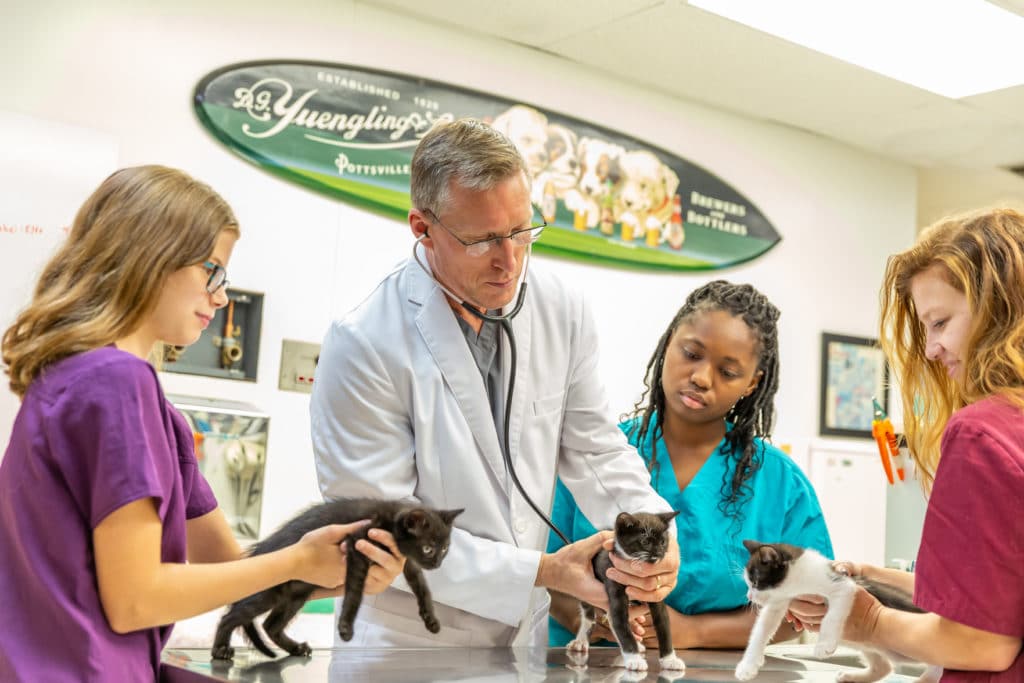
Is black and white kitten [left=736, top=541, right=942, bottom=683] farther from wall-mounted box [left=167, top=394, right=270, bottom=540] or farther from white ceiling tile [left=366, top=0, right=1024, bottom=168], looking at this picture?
white ceiling tile [left=366, top=0, right=1024, bottom=168]

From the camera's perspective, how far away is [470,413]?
1622mm

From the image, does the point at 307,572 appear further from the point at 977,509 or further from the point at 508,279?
the point at 977,509

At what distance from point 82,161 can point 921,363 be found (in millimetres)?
2280

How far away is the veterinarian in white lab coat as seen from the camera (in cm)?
151

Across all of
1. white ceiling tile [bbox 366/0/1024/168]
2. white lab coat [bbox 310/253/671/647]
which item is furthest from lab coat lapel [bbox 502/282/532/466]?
white ceiling tile [bbox 366/0/1024/168]

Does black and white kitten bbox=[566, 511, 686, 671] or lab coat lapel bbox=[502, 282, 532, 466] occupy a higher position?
lab coat lapel bbox=[502, 282, 532, 466]

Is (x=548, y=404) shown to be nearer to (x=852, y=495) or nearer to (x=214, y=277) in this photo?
(x=214, y=277)

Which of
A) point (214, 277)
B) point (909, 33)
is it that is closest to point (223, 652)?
point (214, 277)

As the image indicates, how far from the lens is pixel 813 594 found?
1.19m

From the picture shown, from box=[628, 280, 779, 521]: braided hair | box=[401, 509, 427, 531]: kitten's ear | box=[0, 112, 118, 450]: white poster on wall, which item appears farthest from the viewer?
box=[0, 112, 118, 450]: white poster on wall

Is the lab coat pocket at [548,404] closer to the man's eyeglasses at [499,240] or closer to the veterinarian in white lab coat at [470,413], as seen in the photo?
the veterinarian in white lab coat at [470,413]

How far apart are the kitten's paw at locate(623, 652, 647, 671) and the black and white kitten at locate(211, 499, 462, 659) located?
0.31 m

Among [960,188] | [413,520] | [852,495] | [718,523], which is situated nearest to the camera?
[413,520]

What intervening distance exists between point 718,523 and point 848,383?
9.52 feet
